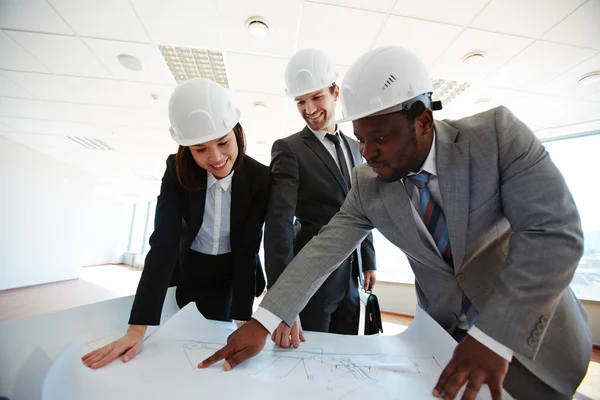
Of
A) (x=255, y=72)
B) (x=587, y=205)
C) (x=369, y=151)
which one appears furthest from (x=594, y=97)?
(x=369, y=151)

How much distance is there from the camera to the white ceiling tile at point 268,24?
85.0 inches

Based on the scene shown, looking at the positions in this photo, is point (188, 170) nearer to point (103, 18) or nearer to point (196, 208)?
point (196, 208)

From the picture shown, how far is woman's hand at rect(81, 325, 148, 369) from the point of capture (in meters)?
0.60

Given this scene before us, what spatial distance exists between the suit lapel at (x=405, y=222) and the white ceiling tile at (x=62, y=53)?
3.25m

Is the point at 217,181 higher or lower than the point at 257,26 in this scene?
lower

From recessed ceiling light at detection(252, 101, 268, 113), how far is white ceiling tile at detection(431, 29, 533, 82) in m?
1.98

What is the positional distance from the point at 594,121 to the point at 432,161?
15.4ft

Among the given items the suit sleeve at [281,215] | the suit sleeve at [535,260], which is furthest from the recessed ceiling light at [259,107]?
the suit sleeve at [535,260]

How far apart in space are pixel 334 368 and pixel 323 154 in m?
0.83

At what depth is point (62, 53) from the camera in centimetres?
279

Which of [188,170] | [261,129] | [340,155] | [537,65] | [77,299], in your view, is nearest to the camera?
[188,170]

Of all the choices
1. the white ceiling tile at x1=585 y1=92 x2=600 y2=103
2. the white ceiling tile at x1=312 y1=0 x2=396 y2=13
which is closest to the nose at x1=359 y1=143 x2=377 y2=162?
the white ceiling tile at x1=312 y1=0 x2=396 y2=13

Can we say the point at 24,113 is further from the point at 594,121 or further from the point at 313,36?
the point at 594,121

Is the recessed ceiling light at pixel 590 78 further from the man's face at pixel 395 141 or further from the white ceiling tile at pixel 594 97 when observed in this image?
the man's face at pixel 395 141
